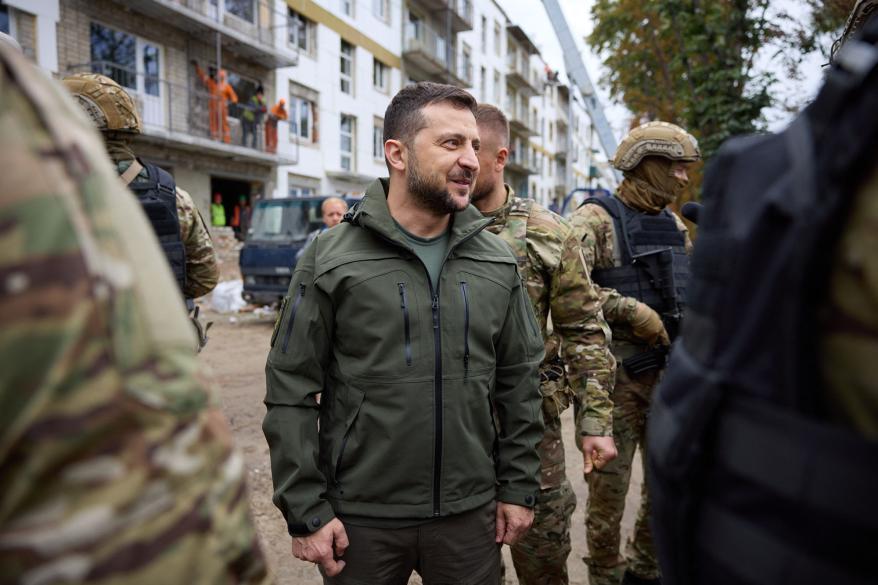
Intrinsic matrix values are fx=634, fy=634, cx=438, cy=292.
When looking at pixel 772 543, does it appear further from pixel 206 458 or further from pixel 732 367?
pixel 206 458

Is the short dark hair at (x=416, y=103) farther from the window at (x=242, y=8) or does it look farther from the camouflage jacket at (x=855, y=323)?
the window at (x=242, y=8)

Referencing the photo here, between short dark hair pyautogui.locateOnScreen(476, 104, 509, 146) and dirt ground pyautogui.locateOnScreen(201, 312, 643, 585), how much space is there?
7.04ft

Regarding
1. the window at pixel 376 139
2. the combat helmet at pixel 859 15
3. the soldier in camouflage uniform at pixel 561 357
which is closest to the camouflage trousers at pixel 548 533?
the soldier in camouflage uniform at pixel 561 357

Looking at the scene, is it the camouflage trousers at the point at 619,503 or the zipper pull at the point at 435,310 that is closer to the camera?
the zipper pull at the point at 435,310

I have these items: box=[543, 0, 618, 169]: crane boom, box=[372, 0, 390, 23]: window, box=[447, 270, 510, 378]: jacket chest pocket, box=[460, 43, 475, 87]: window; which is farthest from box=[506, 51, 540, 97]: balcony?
box=[447, 270, 510, 378]: jacket chest pocket

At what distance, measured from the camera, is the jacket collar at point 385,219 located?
1.94 meters

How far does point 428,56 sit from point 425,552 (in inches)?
1005

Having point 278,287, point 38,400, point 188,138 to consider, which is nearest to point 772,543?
point 38,400

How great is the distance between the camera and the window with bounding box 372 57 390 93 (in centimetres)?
2359

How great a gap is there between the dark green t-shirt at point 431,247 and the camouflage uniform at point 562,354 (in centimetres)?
51

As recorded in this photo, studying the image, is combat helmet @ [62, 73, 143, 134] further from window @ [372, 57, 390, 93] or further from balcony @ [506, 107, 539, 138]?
balcony @ [506, 107, 539, 138]

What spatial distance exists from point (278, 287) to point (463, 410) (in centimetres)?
903

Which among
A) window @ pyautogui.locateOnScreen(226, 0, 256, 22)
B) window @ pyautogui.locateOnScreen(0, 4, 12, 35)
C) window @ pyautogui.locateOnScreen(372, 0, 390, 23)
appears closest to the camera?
window @ pyautogui.locateOnScreen(0, 4, 12, 35)

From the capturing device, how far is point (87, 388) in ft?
2.05
